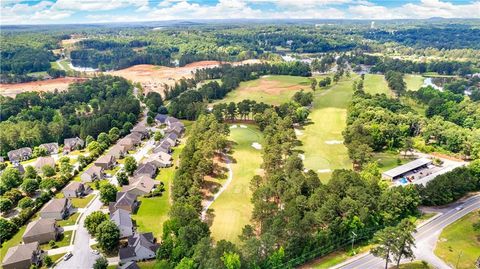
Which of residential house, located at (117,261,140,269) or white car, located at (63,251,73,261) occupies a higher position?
residential house, located at (117,261,140,269)

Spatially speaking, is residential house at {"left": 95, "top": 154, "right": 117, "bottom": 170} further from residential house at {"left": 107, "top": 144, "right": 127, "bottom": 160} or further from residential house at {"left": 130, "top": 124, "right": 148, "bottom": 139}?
residential house at {"left": 130, "top": 124, "right": 148, "bottom": 139}

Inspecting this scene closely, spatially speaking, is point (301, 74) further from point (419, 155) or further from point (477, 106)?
point (419, 155)

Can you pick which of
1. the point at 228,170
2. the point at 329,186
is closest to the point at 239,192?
the point at 228,170

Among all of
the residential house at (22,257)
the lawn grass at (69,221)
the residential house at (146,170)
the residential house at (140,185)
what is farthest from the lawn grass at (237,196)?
the residential house at (22,257)

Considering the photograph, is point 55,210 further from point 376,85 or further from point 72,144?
point 376,85

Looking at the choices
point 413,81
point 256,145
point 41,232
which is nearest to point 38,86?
point 256,145

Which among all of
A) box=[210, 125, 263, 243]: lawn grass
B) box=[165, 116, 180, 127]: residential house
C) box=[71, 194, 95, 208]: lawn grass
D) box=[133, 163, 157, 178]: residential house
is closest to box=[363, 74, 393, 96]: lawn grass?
box=[210, 125, 263, 243]: lawn grass
